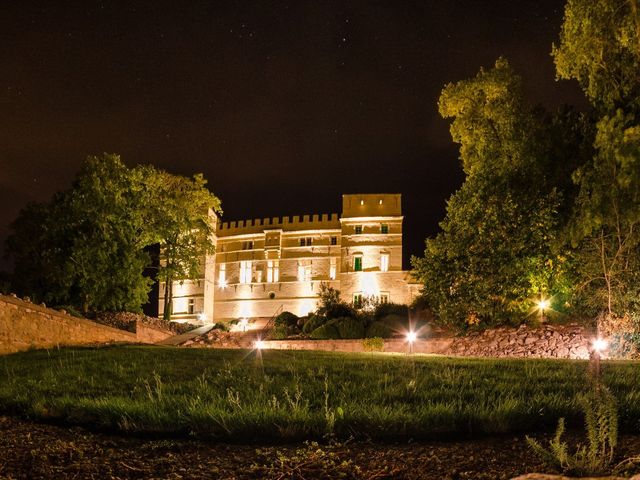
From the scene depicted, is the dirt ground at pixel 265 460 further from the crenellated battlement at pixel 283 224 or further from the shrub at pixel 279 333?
the crenellated battlement at pixel 283 224

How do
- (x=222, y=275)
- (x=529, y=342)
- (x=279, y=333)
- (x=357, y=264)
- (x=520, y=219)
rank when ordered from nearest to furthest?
(x=520, y=219), (x=529, y=342), (x=279, y=333), (x=357, y=264), (x=222, y=275)

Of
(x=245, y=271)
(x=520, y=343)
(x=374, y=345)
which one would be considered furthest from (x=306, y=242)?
(x=520, y=343)

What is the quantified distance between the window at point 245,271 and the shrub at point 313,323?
22634mm

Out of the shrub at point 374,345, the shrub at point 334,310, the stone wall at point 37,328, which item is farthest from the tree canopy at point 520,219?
the shrub at point 334,310

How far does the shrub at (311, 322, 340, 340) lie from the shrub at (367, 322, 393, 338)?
1.71m

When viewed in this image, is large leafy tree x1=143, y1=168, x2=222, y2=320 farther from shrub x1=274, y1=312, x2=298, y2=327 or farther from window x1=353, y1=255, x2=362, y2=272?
window x1=353, y1=255, x2=362, y2=272

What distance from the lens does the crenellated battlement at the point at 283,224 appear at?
5431 centimetres

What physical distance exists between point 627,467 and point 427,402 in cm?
270

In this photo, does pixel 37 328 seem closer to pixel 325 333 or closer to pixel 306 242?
pixel 325 333

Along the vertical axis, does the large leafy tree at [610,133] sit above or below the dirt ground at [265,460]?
above

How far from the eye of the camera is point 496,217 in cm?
2022

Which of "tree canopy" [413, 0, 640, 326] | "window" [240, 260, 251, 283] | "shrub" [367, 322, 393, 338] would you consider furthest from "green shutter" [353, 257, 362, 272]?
"tree canopy" [413, 0, 640, 326]

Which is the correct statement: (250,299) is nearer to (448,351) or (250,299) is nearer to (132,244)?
(132,244)

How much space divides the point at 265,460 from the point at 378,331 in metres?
23.9
